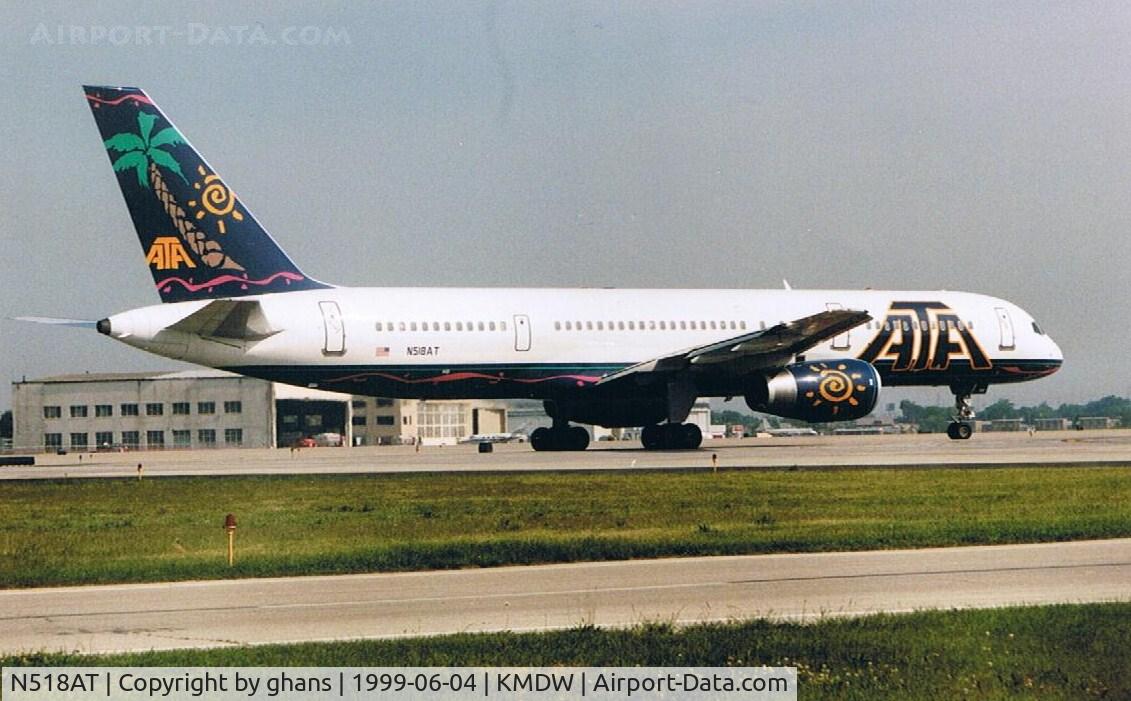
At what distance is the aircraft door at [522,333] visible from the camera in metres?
40.2

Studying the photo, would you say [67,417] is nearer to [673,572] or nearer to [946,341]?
[946,341]

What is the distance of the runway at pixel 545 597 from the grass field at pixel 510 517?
3.96 ft

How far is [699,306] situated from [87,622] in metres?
32.4

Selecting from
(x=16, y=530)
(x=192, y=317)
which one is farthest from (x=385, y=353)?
(x=16, y=530)

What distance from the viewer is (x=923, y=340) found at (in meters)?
45.3

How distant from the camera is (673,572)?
625 inches

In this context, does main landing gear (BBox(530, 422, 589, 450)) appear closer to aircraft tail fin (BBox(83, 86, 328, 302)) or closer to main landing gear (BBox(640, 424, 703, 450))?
main landing gear (BBox(640, 424, 703, 450))

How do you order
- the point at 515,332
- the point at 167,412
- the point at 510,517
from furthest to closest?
the point at 167,412, the point at 515,332, the point at 510,517

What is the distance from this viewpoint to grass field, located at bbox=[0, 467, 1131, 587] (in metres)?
17.6

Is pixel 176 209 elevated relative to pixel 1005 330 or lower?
elevated

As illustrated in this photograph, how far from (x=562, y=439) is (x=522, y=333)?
5403 mm

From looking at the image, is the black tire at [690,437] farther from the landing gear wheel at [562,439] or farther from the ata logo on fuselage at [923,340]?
the ata logo on fuselage at [923,340]

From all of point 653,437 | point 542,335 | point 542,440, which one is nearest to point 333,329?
point 542,335

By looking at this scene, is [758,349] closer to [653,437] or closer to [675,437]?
[675,437]
